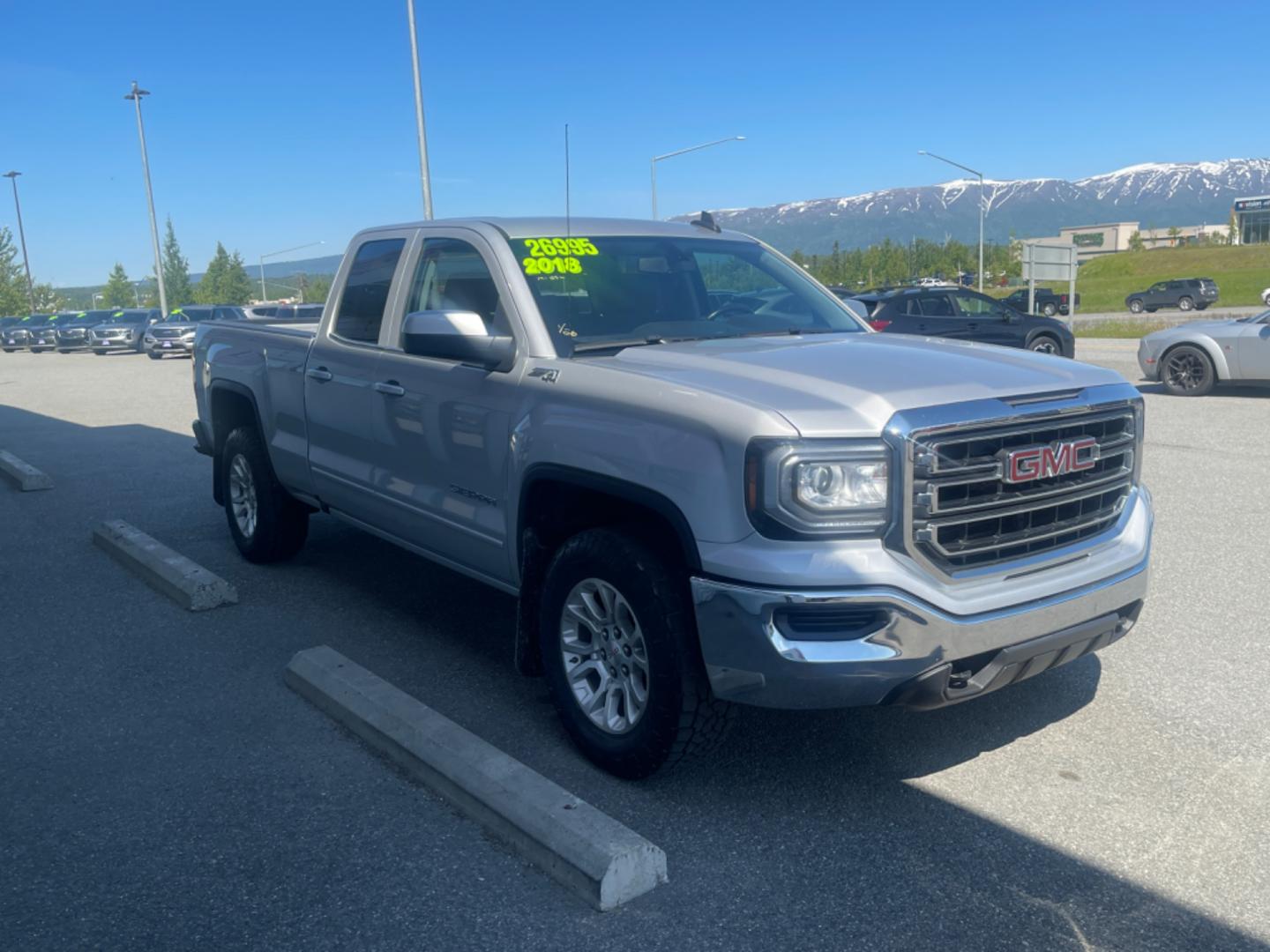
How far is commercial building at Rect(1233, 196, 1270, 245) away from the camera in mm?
119250

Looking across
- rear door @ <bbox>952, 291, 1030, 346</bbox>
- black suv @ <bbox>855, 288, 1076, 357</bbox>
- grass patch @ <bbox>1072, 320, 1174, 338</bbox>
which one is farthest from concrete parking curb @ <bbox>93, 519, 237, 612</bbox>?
grass patch @ <bbox>1072, 320, 1174, 338</bbox>

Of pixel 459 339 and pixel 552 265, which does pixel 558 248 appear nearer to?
pixel 552 265

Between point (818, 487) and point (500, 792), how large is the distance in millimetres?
1378

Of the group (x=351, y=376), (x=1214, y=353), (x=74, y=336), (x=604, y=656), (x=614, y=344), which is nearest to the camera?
(x=604, y=656)

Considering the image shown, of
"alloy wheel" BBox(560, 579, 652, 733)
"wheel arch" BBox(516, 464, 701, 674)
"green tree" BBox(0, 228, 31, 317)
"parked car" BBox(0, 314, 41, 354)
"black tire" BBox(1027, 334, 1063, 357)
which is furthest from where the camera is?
"green tree" BBox(0, 228, 31, 317)

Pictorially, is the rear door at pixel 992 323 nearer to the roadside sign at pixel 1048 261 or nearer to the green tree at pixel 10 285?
the roadside sign at pixel 1048 261

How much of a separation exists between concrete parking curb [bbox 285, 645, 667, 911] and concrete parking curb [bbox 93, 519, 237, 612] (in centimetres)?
171

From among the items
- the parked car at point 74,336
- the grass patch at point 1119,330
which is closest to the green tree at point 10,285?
the parked car at point 74,336

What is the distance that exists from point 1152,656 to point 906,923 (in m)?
2.64

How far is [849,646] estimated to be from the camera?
340 cm

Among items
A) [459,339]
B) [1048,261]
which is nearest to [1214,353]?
[1048,261]

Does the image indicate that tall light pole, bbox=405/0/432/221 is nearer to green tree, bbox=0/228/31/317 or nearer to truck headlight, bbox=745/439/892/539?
truck headlight, bbox=745/439/892/539

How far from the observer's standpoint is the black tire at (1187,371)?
50.1ft

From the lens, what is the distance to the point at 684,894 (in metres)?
3.30
